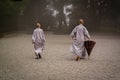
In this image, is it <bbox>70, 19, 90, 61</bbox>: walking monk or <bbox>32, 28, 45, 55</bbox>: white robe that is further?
<bbox>32, 28, 45, 55</bbox>: white robe

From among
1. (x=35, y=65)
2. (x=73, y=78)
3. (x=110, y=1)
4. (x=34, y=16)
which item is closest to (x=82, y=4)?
(x=110, y=1)

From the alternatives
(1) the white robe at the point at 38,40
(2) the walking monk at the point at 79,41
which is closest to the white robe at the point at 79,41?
(2) the walking monk at the point at 79,41

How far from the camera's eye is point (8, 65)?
1073 cm

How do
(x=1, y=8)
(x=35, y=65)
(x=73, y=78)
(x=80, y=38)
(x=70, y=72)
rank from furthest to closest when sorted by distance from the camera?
(x=1, y=8)
(x=80, y=38)
(x=35, y=65)
(x=70, y=72)
(x=73, y=78)

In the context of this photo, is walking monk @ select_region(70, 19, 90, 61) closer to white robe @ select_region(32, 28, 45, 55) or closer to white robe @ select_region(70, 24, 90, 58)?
white robe @ select_region(70, 24, 90, 58)

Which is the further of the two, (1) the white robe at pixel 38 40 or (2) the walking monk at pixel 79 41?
(1) the white robe at pixel 38 40

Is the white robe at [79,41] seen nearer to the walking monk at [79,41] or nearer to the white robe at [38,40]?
the walking monk at [79,41]

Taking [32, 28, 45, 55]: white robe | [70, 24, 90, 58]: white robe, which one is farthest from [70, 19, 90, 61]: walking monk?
[32, 28, 45, 55]: white robe

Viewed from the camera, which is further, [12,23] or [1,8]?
[12,23]

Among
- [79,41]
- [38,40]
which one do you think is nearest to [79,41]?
[79,41]

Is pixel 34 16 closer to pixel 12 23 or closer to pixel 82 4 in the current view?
pixel 12 23

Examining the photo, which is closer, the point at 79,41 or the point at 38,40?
the point at 79,41

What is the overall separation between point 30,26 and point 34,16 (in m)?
1.31

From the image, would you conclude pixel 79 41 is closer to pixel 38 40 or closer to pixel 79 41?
pixel 79 41
